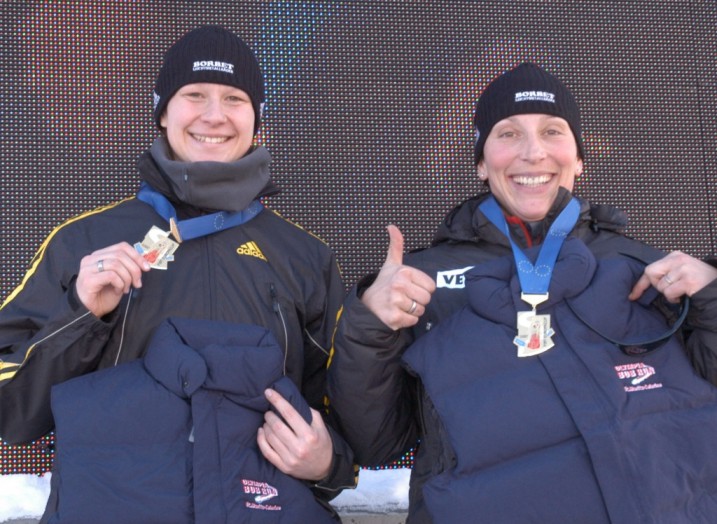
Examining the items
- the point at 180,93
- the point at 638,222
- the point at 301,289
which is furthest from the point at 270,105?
the point at 638,222

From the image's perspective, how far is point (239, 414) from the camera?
6.01 feet

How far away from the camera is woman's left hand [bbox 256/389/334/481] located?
186 centimetres

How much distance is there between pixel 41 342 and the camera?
186cm

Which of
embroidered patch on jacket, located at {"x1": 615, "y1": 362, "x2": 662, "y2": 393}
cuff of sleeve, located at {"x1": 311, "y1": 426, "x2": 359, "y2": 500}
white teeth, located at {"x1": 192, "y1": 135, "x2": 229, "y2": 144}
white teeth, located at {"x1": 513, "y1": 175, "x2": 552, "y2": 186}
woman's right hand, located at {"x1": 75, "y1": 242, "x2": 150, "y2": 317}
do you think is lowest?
cuff of sleeve, located at {"x1": 311, "y1": 426, "x2": 359, "y2": 500}

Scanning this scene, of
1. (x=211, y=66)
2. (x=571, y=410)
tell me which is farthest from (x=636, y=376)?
(x=211, y=66)

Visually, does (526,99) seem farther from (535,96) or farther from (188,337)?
(188,337)

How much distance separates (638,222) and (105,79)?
227 cm

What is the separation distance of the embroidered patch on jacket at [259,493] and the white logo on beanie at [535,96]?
137cm

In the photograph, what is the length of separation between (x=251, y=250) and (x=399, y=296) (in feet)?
1.77

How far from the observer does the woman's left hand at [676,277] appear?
1.85 metres

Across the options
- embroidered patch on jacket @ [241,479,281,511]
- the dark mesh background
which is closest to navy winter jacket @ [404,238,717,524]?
embroidered patch on jacket @ [241,479,281,511]

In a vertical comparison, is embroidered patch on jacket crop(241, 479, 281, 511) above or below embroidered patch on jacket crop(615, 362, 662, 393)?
below

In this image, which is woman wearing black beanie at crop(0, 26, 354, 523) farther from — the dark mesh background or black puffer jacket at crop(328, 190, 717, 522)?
the dark mesh background

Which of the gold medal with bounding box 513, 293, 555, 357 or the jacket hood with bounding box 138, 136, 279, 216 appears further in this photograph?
the jacket hood with bounding box 138, 136, 279, 216
